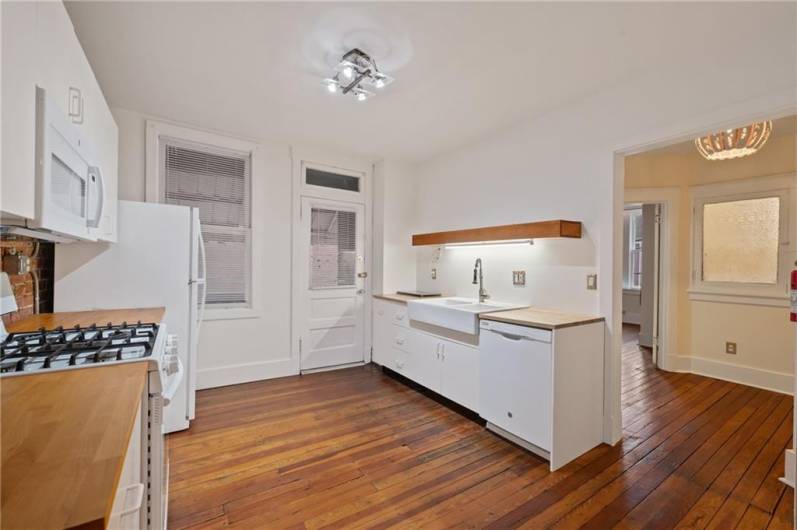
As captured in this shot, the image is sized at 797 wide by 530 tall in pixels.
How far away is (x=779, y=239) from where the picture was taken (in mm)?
3389

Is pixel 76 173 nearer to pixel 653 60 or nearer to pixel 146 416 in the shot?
pixel 146 416

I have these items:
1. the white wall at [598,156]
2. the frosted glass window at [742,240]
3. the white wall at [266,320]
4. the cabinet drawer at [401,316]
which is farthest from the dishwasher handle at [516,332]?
the frosted glass window at [742,240]

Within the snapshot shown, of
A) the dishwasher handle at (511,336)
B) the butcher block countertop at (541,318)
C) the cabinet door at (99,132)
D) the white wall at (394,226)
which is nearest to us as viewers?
the cabinet door at (99,132)

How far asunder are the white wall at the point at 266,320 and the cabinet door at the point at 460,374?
1.78m

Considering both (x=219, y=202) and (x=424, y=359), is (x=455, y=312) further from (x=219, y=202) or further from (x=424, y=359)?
(x=219, y=202)

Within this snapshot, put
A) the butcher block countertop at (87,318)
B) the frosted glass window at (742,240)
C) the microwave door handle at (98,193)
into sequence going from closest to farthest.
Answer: the microwave door handle at (98,193) → the butcher block countertop at (87,318) → the frosted glass window at (742,240)

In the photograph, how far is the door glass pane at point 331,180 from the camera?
4.02 metres

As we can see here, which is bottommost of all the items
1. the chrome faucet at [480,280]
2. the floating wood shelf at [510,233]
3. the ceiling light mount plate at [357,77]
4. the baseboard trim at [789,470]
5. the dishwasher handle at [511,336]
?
the baseboard trim at [789,470]

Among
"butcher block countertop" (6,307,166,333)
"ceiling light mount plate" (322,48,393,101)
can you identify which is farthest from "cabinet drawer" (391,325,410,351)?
"ceiling light mount plate" (322,48,393,101)

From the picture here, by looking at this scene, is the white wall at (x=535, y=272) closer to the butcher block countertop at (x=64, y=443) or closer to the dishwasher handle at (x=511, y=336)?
the dishwasher handle at (x=511, y=336)

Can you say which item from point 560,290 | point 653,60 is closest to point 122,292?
point 560,290

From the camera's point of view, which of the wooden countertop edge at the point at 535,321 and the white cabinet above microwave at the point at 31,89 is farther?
the wooden countertop edge at the point at 535,321

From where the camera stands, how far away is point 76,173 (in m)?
1.47

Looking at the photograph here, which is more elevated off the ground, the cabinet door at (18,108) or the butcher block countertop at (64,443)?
the cabinet door at (18,108)
